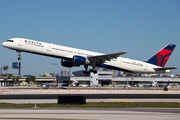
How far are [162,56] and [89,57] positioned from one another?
1904 centimetres

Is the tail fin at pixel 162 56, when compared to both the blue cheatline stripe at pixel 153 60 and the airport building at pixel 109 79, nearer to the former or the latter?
the blue cheatline stripe at pixel 153 60

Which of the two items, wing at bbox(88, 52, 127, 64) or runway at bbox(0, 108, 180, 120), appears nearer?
runway at bbox(0, 108, 180, 120)

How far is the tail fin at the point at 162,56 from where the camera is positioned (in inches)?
2227

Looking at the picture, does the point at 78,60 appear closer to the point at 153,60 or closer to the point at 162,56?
the point at 153,60

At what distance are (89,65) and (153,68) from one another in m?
A: 15.2

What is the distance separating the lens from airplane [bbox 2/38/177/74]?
4478cm

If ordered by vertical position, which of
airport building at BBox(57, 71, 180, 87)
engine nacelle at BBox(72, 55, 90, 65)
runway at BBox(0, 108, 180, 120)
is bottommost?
runway at BBox(0, 108, 180, 120)

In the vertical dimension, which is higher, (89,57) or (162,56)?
(162,56)

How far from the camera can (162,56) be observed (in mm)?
56969

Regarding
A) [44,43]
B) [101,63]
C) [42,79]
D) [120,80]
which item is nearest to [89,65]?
[101,63]

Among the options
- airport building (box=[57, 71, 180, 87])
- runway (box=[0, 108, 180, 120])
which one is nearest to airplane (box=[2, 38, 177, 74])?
runway (box=[0, 108, 180, 120])

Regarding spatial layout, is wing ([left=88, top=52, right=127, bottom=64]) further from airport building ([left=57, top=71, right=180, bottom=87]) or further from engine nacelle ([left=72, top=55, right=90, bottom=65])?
airport building ([left=57, top=71, right=180, bottom=87])

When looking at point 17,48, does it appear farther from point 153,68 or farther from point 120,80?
point 120,80

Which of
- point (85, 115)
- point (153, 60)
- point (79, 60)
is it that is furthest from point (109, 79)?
point (85, 115)
